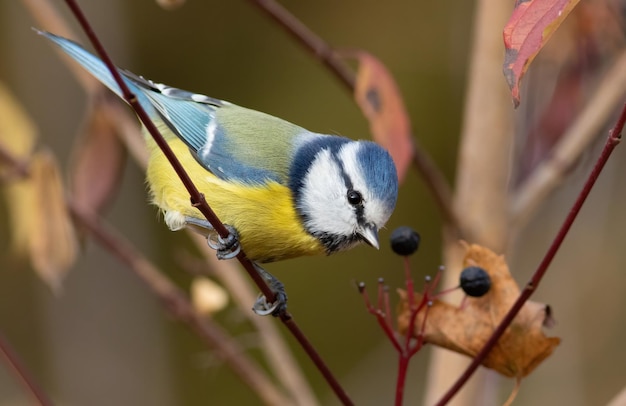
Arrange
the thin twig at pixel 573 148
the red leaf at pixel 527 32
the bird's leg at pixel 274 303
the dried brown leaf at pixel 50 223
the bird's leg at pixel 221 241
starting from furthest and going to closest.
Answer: the thin twig at pixel 573 148
the dried brown leaf at pixel 50 223
the bird's leg at pixel 221 241
the bird's leg at pixel 274 303
the red leaf at pixel 527 32

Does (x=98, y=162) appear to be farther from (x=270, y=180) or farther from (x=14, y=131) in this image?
(x=270, y=180)

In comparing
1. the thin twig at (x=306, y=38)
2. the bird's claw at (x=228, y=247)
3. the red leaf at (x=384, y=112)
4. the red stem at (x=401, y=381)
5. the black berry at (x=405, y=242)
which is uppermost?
the thin twig at (x=306, y=38)

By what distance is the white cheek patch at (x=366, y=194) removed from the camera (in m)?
1.22

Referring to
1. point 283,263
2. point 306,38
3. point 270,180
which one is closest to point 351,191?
point 270,180

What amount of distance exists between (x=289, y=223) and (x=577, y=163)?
0.57 metres

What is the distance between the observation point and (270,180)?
1.32m

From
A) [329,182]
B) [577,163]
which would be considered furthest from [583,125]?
[329,182]

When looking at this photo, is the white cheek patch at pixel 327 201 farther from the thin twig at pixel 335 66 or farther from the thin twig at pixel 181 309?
the thin twig at pixel 181 309

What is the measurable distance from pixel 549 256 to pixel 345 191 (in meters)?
0.48

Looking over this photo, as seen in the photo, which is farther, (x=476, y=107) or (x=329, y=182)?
(x=476, y=107)

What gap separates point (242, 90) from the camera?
357cm

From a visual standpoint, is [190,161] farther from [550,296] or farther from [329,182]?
[550,296]

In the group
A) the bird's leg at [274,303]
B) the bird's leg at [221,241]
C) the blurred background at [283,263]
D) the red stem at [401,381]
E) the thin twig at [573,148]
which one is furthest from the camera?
the blurred background at [283,263]

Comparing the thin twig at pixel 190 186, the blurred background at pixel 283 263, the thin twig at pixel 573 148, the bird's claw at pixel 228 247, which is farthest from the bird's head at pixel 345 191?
the blurred background at pixel 283 263
